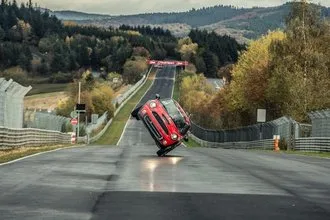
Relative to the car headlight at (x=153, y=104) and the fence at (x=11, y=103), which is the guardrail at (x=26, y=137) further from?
the car headlight at (x=153, y=104)

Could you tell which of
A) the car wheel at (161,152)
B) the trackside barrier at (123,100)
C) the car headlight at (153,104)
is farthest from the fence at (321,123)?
the trackside barrier at (123,100)

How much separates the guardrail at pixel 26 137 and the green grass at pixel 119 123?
34.2 metres

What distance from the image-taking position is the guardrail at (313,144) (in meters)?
36.6

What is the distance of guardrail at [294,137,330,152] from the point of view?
3657cm

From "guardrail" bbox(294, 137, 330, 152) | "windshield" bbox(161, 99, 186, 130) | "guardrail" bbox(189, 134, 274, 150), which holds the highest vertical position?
"windshield" bbox(161, 99, 186, 130)

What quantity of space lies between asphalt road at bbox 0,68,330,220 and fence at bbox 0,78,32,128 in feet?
23.4

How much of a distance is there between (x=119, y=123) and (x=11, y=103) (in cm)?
8266

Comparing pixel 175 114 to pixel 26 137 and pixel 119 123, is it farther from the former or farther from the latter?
pixel 119 123

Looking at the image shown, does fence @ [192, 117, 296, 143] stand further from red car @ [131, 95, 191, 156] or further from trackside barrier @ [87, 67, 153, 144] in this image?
red car @ [131, 95, 191, 156]

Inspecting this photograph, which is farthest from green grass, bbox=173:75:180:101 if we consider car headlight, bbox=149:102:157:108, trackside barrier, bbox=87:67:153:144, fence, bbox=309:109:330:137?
car headlight, bbox=149:102:157:108

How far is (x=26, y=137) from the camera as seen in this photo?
31.2 metres

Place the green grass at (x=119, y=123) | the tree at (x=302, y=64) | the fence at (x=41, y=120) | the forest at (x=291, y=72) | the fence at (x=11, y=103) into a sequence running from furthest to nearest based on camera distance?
the green grass at (x=119, y=123) < the forest at (x=291, y=72) < the tree at (x=302, y=64) < the fence at (x=41, y=120) < the fence at (x=11, y=103)

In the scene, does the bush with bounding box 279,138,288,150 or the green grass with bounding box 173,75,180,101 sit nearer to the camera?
the bush with bounding box 279,138,288,150

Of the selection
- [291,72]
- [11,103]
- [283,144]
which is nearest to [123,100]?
[291,72]
